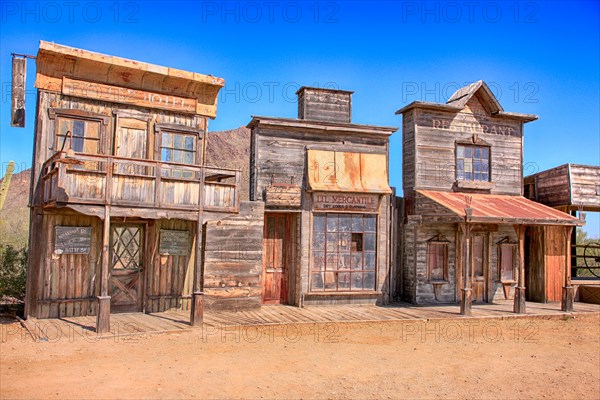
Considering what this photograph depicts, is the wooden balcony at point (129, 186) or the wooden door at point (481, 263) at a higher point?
the wooden balcony at point (129, 186)

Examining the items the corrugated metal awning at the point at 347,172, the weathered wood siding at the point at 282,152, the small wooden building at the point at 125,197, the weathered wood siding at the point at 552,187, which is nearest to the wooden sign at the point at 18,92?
the small wooden building at the point at 125,197

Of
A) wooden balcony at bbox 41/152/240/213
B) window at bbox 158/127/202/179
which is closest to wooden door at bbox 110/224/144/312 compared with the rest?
wooden balcony at bbox 41/152/240/213

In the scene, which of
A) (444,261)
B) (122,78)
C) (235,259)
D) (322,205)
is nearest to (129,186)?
(122,78)

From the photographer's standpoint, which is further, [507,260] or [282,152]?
[507,260]

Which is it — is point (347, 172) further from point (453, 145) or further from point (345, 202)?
point (453, 145)

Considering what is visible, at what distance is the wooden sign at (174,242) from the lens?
46.9ft

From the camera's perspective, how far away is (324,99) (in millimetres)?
17438

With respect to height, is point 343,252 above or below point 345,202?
below

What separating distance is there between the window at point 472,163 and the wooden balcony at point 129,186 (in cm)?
846

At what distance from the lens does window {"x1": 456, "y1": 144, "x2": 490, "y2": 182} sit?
18438 millimetres

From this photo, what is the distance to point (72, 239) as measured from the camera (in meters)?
13.3

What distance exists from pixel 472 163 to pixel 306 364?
11184 mm

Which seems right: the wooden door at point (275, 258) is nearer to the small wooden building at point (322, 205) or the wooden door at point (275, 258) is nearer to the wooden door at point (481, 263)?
the small wooden building at point (322, 205)

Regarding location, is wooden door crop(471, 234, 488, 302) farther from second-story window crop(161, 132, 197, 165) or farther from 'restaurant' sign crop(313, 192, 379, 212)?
second-story window crop(161, 132, 197, 165)
